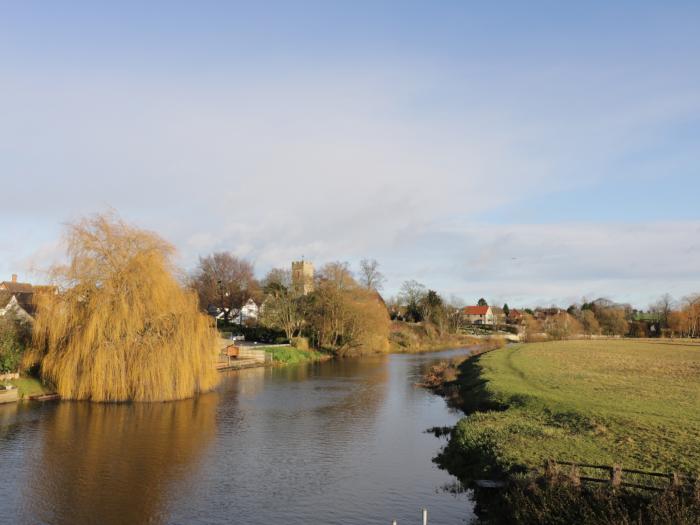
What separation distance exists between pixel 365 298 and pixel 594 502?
62365 millimetres

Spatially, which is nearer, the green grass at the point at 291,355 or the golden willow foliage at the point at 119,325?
the golden willow foliage at the point at 119,325

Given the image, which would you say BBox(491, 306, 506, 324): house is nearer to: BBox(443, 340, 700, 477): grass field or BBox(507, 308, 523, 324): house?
BBox(507, 308, 523, 324): house

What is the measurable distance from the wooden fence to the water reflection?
10.6m

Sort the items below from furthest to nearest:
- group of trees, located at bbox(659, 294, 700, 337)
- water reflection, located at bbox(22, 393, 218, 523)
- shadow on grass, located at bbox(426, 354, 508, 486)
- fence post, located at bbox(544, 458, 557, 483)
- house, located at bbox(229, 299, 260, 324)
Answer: group of trees, located at bbox(659, 294, 700, 337)
house, located at bbox(229, 299, 260, 324)
shadow on grass, located at bbox(426, 354, 508, 486)
water reflection, located at bbox(22, 393, 218, 523)
fence post, located at bbox(544, 458, 557, 483)

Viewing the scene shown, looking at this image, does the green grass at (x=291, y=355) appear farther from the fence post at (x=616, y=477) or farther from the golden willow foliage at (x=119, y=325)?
the fence post at (x=616, y=477)

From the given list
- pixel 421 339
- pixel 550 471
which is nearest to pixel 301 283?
pixel 421 339

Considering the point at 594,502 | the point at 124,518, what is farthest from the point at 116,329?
the point at 594,502

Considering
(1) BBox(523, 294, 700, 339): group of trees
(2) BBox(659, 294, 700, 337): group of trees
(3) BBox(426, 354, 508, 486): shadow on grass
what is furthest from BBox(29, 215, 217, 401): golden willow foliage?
(2) BBox(659, 294, 700, 337): group of trees

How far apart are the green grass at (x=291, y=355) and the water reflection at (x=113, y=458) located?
27872mm

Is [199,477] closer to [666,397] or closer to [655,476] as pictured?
[655,476]

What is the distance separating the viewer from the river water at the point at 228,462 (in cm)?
1584

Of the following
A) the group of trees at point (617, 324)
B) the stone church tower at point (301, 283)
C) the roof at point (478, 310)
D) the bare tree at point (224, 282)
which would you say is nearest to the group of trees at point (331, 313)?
the stone church tower at point (301, 283)

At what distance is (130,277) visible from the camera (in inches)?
1313

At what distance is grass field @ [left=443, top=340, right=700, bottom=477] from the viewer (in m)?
16.8
